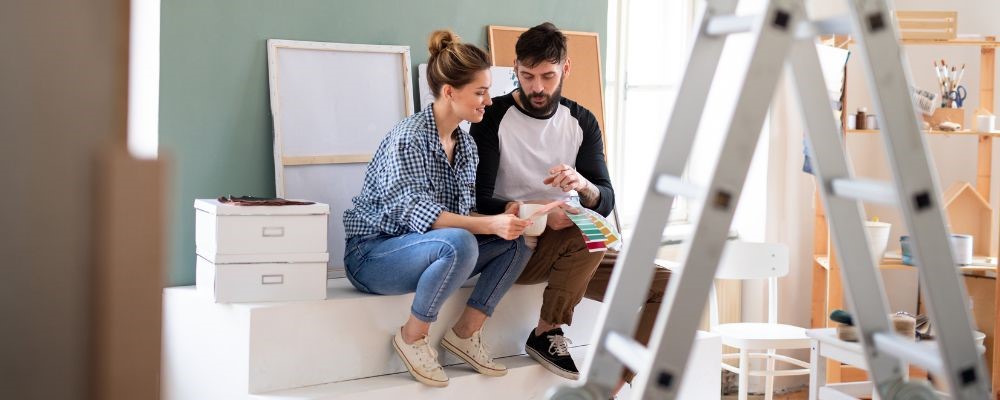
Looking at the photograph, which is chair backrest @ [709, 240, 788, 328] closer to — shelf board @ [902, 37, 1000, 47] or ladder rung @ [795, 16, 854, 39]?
shelf board @ [902, 37, 1000, 47]

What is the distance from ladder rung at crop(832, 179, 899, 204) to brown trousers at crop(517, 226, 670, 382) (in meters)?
1.69

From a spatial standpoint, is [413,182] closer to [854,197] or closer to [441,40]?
[441,40]

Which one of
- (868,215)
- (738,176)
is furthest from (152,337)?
(868,215)

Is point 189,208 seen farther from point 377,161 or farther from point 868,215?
point 868,215

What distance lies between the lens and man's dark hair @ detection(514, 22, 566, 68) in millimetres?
3340

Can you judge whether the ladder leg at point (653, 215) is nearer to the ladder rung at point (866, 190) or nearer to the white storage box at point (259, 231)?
the ladder rung at point (866, 190)

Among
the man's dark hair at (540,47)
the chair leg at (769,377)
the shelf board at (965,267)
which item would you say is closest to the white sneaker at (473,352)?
the man's dark hair at (540,47)

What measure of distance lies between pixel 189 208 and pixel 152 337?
3.08 m

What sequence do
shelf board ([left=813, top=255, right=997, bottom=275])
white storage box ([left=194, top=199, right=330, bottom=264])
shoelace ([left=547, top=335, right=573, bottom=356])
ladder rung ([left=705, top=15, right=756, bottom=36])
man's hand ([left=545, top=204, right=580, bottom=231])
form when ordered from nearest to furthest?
1. ladder rung ([left=705, top=15, right=756, bottom=36])
2. white storage box ([left=194, top=199, right=330, bottom=264])
3. man's hand ([left=545, top=204, right=580, bottom=231])
4. shoelace ([left=547, top=335, right=573, bottom=356])
5. shelf board ([left=813, top=255, right=997, bottom=275])

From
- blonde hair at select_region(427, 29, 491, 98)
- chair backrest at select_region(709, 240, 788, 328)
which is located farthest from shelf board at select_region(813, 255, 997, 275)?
blonde hair at select_region(427, 29, 491, 98)

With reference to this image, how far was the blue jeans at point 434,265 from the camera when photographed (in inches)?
119

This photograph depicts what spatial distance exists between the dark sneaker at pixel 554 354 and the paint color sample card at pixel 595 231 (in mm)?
347

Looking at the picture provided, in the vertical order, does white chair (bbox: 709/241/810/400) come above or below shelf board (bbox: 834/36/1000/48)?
below

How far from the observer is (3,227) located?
1.42ft
